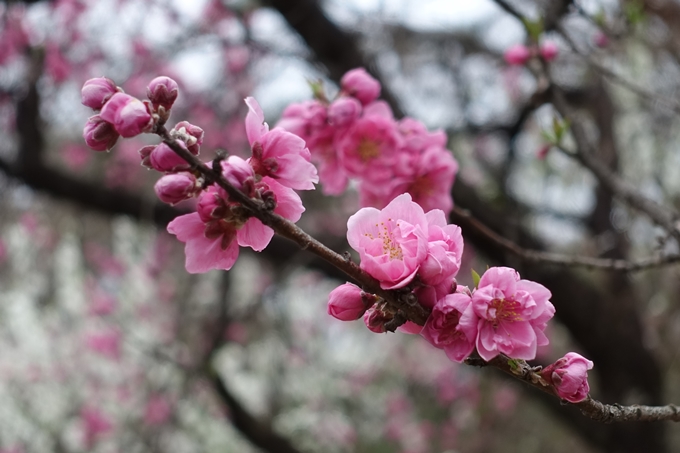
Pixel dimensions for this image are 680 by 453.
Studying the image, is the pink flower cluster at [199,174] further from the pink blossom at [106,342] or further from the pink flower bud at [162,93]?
the pink blossom at [106,342]

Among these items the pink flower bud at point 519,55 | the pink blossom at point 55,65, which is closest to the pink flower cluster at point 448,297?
the pink flower bud at point 519,55

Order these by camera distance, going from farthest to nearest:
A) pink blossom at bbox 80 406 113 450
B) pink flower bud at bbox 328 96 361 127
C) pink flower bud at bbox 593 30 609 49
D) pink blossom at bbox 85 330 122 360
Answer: pink blossom at bbox 85 330 122 360
pink blossom at bbox 80 406 113 450
pink flower bud at bbox 593 30 609 49
pink flower bud at bbox 328 96 361 127

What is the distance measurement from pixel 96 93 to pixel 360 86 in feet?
2.62

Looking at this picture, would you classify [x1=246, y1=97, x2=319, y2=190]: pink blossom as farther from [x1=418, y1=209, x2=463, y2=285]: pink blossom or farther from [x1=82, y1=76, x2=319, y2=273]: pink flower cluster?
[x1=418, y1=209, x2=463, y2=285]: pink blossom

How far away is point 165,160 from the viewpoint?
67 cm

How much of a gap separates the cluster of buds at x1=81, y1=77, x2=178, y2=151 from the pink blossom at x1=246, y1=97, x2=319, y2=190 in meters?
0.12

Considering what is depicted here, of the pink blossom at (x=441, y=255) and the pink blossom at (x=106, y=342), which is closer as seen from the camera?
A: the pink blossom at (x=441, y=255)

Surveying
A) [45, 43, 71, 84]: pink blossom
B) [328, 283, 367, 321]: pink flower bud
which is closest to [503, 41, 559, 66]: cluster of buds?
[328, 283, 367, 321]: pink flower bud

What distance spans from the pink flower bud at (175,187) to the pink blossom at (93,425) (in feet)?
17.0

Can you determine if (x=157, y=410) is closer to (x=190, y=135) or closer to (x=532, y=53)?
(x=532, y=53)

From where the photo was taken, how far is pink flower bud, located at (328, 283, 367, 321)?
741mm

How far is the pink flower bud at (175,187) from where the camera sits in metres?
0.66

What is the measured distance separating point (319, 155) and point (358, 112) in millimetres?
160

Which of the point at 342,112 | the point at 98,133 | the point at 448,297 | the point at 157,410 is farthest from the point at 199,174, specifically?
the point at 157,410
